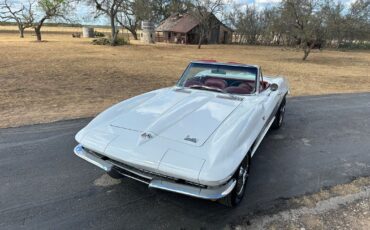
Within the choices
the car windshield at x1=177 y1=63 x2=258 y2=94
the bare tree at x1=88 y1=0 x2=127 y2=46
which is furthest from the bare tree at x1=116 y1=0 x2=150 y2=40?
the car windshield at x1=177 y1=63 x2=258 y2=94

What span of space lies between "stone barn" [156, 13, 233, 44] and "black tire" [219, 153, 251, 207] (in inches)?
1518

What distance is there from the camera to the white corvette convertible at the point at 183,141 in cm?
241

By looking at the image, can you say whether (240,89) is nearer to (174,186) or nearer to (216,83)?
(216,83)

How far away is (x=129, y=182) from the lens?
3.34 metres

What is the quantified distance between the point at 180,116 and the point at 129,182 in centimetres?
101

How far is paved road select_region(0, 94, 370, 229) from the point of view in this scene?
8.88 feet

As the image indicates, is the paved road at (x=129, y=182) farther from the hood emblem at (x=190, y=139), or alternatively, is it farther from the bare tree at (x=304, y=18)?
the bare tree at (x=304, y=18)

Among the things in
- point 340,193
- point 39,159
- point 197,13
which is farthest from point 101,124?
point 197,13

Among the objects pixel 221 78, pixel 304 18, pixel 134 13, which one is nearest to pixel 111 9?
pixel 134 13

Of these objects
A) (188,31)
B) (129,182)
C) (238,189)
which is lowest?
(129,182)

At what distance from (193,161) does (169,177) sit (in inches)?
10.7

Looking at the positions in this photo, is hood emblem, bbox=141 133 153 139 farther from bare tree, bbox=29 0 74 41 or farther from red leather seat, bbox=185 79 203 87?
bare tree, bbox=29 0 74 41

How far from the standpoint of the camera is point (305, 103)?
7578 millimetres

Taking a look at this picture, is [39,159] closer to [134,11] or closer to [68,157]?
[68,157]
